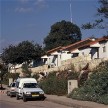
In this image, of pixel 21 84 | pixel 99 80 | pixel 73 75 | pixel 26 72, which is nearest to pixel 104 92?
pixel 99 80

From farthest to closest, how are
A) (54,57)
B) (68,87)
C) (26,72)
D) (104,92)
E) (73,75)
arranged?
(54,57), (26,72), (73,75), (68,87), (104,92)

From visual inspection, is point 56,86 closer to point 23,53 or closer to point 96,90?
point 96,90

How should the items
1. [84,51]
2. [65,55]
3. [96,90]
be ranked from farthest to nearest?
[65,55] → [84,51] → [96,90]

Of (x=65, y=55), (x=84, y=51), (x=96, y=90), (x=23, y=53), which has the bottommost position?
(x=96, y=90)

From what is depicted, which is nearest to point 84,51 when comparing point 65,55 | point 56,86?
point 65,55

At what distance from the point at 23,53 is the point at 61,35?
21.4 m

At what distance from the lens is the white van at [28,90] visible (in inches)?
1255

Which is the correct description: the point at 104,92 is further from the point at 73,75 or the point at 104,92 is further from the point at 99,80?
the point at 73,75

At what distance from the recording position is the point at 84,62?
4212 centimetres

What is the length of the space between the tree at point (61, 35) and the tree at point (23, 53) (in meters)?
18.3

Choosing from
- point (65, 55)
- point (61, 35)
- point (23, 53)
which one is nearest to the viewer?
point (65, 55)

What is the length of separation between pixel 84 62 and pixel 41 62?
128ft

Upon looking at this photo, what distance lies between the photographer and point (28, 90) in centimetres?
3231

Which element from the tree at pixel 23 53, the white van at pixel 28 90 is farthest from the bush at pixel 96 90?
the tree at pixel 23 53
